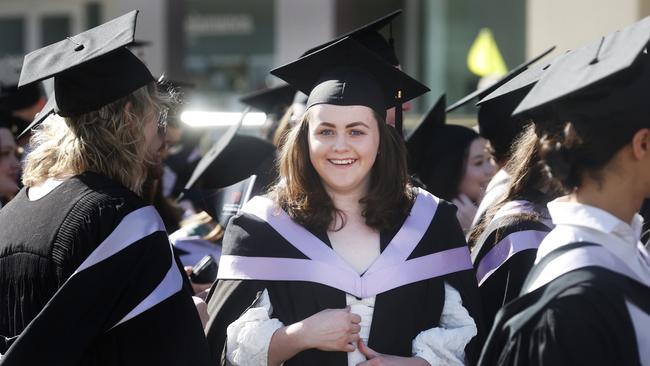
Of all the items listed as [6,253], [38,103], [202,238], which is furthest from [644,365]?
[38,103]

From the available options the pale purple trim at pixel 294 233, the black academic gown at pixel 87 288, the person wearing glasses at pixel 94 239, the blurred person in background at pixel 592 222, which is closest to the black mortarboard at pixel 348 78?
the pale purple trim at pixel 294 233

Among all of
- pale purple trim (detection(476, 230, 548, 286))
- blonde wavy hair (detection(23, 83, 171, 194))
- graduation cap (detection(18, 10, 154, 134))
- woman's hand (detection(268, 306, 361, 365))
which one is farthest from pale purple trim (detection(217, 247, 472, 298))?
graduation cap (detection(18, 10, 154, 134))

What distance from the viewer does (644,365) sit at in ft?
7.46

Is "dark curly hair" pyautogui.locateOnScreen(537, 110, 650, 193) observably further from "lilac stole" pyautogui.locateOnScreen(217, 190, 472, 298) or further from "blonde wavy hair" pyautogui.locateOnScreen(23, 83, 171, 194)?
"blonde wavy hair" pyautogui.locateOnScreen(23, 83, 171, 194)

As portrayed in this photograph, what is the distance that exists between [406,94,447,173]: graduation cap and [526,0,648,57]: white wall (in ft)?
7.72

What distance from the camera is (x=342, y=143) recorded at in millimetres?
3338

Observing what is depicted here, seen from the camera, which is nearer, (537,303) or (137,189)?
(537,303)

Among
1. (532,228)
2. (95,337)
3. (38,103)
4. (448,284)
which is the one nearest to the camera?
(95,337)

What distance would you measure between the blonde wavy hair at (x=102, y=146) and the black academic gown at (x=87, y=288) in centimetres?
6

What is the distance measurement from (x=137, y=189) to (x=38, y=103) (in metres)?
3.26

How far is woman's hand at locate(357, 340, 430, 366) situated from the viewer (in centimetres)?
311

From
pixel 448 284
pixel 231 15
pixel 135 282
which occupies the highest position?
pixel 135 282

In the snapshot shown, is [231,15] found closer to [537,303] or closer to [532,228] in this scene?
[532,228]

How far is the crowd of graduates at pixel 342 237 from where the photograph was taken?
2.33 meters
